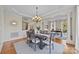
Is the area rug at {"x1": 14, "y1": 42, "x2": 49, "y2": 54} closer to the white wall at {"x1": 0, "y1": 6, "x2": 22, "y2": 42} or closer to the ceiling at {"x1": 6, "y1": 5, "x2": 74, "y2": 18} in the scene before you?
the white wall at {"x1": 0, "y1": 6, "x2": 22, "y2": 42}

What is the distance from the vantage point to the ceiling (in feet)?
7.40

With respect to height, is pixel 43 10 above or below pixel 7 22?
above

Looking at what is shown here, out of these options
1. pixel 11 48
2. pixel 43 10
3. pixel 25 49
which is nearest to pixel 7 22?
pixel 11 48

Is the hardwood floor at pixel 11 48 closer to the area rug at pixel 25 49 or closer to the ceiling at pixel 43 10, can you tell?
the area rug at pixel 25 49

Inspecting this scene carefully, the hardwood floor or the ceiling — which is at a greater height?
the ceiling

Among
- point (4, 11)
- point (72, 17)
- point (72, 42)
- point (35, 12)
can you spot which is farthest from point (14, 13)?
point (72, 42)

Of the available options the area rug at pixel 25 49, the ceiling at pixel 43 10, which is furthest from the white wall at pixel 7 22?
the area rug at pixel 25 49

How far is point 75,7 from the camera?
227 cm

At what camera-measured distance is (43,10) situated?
2270 millimetres

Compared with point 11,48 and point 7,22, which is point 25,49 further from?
point 7,22

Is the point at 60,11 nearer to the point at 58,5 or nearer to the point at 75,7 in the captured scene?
the point at 58,5

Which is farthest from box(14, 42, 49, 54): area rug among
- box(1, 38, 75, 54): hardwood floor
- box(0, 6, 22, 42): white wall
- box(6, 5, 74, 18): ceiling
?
box(6, 5, 74, 18): ceiling
